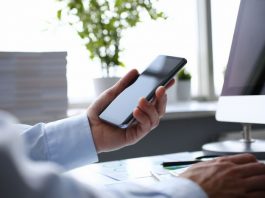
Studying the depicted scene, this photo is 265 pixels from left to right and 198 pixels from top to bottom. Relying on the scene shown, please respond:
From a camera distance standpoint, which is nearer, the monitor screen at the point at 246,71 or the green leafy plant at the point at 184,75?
the monitor screen at the point at 246,71

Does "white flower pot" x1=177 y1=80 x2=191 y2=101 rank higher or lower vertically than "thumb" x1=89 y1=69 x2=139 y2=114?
lower

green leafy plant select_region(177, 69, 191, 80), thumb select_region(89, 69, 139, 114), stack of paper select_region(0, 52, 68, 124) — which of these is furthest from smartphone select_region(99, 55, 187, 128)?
green leafy plant select_region(177, 69, 191, 80)

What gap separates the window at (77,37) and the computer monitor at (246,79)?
2.19 ft

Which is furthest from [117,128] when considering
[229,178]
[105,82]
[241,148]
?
[105,82]

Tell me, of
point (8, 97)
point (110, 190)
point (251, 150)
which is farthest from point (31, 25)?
point (110, 190)

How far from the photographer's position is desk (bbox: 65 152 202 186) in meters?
0.81

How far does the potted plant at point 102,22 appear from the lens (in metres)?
1.50

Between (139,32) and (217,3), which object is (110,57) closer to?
Result: (139,32)

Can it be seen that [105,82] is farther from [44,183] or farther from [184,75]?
[44,183]

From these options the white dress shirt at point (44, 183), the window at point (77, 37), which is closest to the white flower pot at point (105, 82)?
the window at point (77, 37)

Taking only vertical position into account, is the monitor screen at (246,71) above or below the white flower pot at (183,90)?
above

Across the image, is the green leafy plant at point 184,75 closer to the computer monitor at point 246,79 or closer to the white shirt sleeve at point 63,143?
the computer monitor at point 246,79

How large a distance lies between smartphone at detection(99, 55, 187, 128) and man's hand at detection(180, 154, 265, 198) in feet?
0.94

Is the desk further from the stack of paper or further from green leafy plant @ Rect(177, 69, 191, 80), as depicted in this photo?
green leafy plant @ Rect(177, 69, 191, 80)
